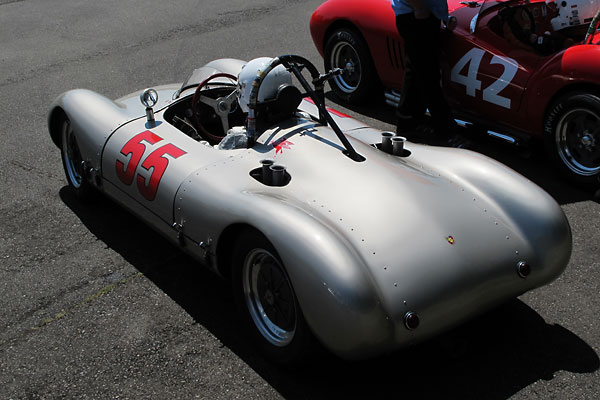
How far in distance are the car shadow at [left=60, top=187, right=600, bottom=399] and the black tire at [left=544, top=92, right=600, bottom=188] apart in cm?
186

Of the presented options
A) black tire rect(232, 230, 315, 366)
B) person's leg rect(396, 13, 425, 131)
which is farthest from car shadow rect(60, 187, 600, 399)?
person's leg rect(396, 13, 425, 131)

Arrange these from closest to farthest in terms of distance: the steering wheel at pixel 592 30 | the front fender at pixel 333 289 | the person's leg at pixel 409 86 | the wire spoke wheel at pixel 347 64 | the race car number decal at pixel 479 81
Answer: the front fender at pixel 333 289, the steering wheel at pixel 592 30, the race car number decal at pixel 479 81, the person's leg at pixel 409 86, the wire spoke wheel at pixel 347 64

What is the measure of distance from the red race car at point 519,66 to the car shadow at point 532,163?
12 centimetres

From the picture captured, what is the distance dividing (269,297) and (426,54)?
3.39 meters

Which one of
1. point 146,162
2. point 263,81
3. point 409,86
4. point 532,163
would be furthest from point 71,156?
point 532,163

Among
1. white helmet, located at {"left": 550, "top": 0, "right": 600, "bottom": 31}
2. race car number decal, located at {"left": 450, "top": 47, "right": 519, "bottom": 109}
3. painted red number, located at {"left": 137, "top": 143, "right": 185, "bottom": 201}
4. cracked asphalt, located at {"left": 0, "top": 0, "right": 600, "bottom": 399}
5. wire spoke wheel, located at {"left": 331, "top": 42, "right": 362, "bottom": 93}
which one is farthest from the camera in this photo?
wire spoke wheel, located at {"left": 331, "top": 42, "right": 362, "bottom": 93}

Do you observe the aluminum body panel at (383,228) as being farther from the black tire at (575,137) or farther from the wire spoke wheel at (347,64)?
the wire spoke wheel at (347,64)

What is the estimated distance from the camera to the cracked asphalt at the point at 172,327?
3.84 m

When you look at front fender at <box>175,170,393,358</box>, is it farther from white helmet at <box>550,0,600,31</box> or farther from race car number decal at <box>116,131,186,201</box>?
white helmet at <box>550,0,600,31</box>

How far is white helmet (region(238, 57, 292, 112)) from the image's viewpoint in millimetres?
4883

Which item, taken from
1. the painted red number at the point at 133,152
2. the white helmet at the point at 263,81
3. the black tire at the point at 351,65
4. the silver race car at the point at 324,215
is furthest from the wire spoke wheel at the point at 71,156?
the black tire at the point at 351,65

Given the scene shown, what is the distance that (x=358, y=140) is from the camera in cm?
477

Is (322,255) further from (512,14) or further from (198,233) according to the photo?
(512,14)

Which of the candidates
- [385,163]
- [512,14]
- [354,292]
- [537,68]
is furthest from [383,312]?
[512,14]
